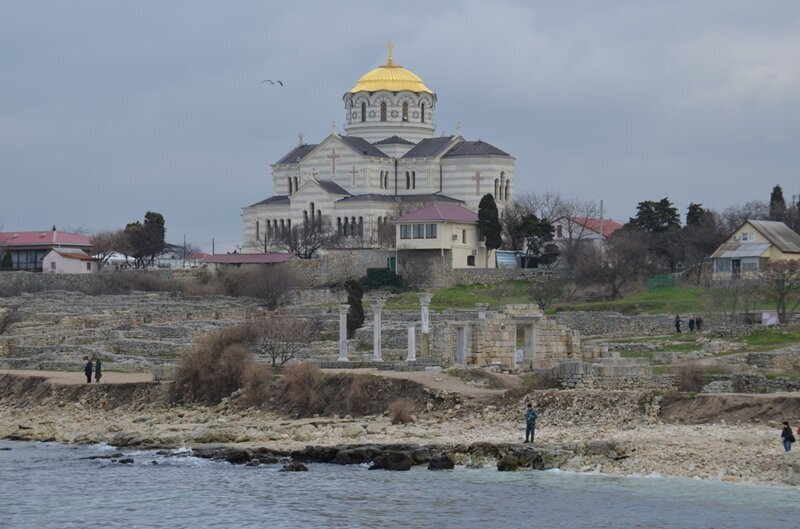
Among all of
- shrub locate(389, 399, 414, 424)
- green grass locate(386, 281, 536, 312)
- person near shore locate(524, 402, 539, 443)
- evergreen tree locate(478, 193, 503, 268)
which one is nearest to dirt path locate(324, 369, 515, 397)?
shrub locate(389, 399, 414, 424)

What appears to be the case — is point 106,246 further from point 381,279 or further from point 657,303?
point 657,303

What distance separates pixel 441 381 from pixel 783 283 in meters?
19.7

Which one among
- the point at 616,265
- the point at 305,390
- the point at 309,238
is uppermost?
the point at 309,238

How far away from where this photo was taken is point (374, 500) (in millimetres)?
28953

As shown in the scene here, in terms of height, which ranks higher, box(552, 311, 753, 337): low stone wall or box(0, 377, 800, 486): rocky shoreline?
box(552, 311, 753, 337): low stone wall

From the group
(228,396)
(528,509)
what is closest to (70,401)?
(228,396)

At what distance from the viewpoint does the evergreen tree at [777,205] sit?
3103 inches

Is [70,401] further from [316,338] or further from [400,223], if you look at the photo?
[400,223]

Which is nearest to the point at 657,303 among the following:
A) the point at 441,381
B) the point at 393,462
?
the point at 441,381

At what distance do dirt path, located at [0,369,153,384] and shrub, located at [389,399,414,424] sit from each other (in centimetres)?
963

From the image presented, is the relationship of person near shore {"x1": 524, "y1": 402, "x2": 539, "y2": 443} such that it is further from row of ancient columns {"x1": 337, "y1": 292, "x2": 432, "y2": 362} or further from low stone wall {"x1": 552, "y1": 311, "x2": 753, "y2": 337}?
low stone wall {"x1": 552, "y1": 311, "x2": 753, "y2": 337}

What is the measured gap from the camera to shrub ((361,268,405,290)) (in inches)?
2889

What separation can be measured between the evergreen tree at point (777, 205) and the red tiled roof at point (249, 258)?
23.8 m

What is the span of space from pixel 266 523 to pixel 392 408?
895 centimetres
